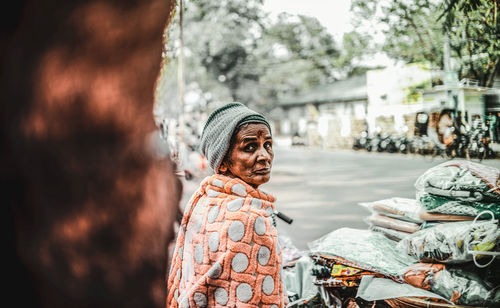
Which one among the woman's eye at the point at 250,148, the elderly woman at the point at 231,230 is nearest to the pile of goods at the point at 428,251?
the elderly woman at the point at 231,230

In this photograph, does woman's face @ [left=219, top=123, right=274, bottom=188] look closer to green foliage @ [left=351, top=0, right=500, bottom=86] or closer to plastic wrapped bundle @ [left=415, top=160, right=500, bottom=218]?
plastic wrapped bundle @ [left=415, top=160, right=500, bottom=218]

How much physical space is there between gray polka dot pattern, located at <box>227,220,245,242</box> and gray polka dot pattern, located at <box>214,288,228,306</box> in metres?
0.17

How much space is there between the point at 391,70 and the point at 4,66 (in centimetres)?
185

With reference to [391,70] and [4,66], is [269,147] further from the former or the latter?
[391,70]

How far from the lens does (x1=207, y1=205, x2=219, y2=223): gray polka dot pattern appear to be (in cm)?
125

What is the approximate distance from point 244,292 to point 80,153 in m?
0.69

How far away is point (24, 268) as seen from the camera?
1.03 metres

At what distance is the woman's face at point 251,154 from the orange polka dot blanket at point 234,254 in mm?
58

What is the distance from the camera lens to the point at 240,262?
3.75 ft

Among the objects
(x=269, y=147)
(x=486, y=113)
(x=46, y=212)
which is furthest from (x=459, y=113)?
(x=46, y=212)

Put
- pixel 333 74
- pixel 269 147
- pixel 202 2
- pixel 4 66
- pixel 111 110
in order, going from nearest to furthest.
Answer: pixel 4 66 → pixel 111 110 → pixel 269 147 → pixel 333 74 → pixel 202 2

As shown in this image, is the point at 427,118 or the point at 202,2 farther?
the point at 202,2

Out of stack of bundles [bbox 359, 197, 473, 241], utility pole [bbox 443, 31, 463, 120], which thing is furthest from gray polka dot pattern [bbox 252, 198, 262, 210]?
utility pole [bbox 443, 31, 463, 120]

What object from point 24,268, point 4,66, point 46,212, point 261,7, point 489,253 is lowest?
point 489,253
